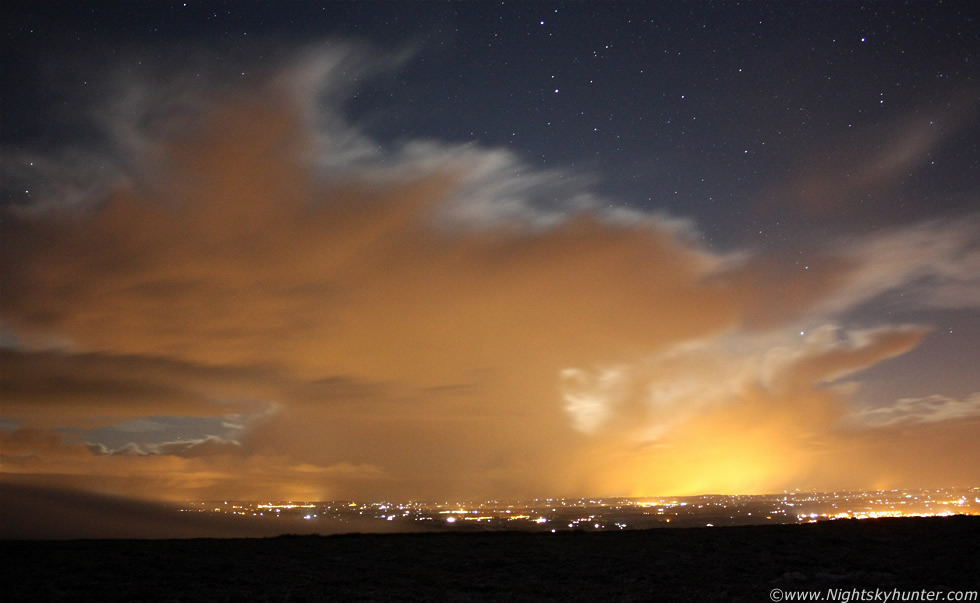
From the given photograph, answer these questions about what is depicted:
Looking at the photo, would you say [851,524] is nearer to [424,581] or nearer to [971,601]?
[971,601]

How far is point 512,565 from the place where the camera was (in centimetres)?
2003

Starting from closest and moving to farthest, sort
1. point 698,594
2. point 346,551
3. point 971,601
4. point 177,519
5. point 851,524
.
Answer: point 971,601 → point 698,594 → point 346,551 → point 851,524 → point 177,519

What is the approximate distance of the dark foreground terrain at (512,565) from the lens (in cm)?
1627

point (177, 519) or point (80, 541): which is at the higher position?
point (80, 541)

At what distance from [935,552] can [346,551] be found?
18.2m

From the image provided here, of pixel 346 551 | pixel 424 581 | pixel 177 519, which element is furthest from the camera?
pixel 177 519

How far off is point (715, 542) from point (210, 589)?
1626 centimetres

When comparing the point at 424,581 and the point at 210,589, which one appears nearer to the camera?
the point at 210,589

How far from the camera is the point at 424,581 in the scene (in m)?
18.0

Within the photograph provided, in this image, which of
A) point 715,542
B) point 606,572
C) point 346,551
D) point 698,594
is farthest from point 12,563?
point 715,542

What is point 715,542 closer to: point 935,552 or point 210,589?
point 935,552

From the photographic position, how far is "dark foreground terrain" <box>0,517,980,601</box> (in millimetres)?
16266

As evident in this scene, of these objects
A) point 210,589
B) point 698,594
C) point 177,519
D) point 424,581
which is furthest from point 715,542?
point 177,519

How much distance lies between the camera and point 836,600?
15219mm
